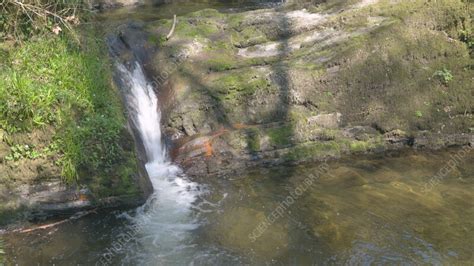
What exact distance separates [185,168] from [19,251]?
312 centimetres

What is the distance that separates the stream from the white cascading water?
0.02 m

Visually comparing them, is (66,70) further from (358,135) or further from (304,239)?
(358,135)

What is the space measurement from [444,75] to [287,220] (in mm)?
4811

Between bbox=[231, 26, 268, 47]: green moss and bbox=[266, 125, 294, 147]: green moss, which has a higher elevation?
bbox=[231, 26, 268, 47]: green moss

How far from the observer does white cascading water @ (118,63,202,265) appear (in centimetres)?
658

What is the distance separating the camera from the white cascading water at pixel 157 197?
658 centimetres

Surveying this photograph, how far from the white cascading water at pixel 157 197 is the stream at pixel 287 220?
0.02 metres

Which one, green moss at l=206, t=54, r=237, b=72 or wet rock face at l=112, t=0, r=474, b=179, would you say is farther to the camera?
green moss at l=206, t=54, r=237, b=72

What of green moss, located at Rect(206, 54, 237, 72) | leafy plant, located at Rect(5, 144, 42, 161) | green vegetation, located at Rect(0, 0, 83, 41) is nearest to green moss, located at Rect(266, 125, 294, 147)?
green moss, located at Rect(206, 54, 237, 72)

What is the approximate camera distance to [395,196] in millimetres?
7891

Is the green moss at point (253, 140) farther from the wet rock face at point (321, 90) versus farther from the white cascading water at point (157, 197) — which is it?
the white cascading water at point (157, 197)

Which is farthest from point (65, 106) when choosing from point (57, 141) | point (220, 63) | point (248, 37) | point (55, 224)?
point (248, 37)

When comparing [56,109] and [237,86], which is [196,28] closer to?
[237,86]

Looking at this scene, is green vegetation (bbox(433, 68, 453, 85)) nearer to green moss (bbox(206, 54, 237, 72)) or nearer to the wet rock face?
the wet rock face
